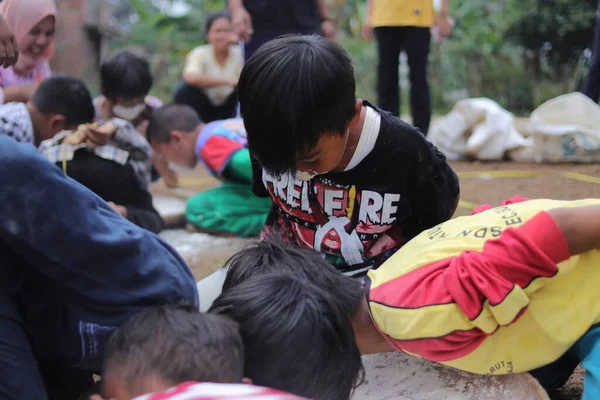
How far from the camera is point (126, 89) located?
332 cm

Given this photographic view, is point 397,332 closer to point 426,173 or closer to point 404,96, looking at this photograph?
point 426,173

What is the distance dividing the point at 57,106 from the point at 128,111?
2.34 ft

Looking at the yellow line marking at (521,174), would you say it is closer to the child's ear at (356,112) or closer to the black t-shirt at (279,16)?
the black t-shirt at (279,16)

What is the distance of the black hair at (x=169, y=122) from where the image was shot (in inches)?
129

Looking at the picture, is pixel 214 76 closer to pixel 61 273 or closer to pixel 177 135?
pixel 177 135

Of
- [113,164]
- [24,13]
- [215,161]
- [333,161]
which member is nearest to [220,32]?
[215,161]

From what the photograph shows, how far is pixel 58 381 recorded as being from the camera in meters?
1.45

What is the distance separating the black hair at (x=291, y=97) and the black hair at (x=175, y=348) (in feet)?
1.46

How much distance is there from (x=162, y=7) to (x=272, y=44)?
10385 millimetres

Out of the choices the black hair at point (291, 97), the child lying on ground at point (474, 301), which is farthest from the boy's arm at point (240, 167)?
the child lying on ground at point (474, 301)

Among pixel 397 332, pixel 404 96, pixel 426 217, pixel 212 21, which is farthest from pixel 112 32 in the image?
pixel 397 332

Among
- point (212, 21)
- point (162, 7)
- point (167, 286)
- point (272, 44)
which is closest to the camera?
point (167, 286)

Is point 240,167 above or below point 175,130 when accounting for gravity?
below

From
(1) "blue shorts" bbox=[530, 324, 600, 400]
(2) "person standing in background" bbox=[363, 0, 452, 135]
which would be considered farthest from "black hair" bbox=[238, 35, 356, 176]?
(2) "person standing in background" bbox=[363, 0, 452, 135]
